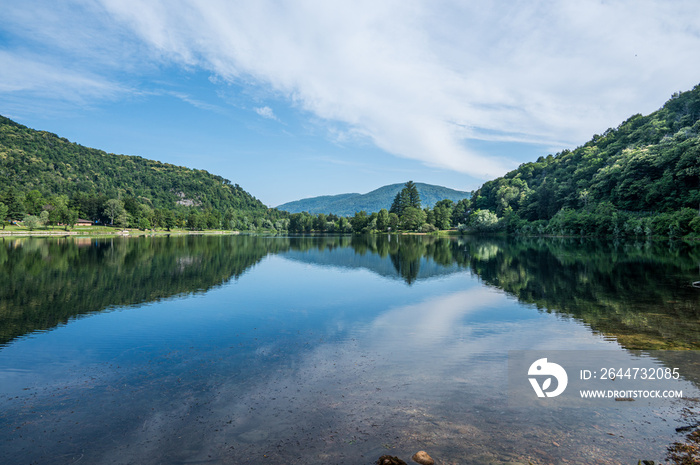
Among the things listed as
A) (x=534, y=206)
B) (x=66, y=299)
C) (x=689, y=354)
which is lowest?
(x=66, y=299)

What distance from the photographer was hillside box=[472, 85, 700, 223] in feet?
245

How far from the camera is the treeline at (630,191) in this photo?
71.8m

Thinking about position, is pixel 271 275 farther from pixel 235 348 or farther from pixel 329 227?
pixel 329 227

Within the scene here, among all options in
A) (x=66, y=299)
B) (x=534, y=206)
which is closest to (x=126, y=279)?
(x=66, y=299)

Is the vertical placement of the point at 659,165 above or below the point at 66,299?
above

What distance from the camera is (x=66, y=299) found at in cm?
1906

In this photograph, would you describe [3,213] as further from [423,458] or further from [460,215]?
[460,215]

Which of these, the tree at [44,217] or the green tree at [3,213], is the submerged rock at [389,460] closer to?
the green tree at [3,213]

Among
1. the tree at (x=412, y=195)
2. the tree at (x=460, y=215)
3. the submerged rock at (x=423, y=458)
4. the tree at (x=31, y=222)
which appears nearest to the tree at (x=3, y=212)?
the tree at (x=31, y=222)

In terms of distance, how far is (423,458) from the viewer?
5.79 meters

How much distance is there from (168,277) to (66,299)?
812cm

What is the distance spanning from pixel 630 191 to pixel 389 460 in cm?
10685

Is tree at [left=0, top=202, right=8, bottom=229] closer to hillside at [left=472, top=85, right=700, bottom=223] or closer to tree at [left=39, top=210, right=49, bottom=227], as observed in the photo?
tree at [left=39, top=210, right=49, bottom=227]

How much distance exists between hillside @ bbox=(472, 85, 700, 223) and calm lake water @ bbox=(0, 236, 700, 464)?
71.0 m
